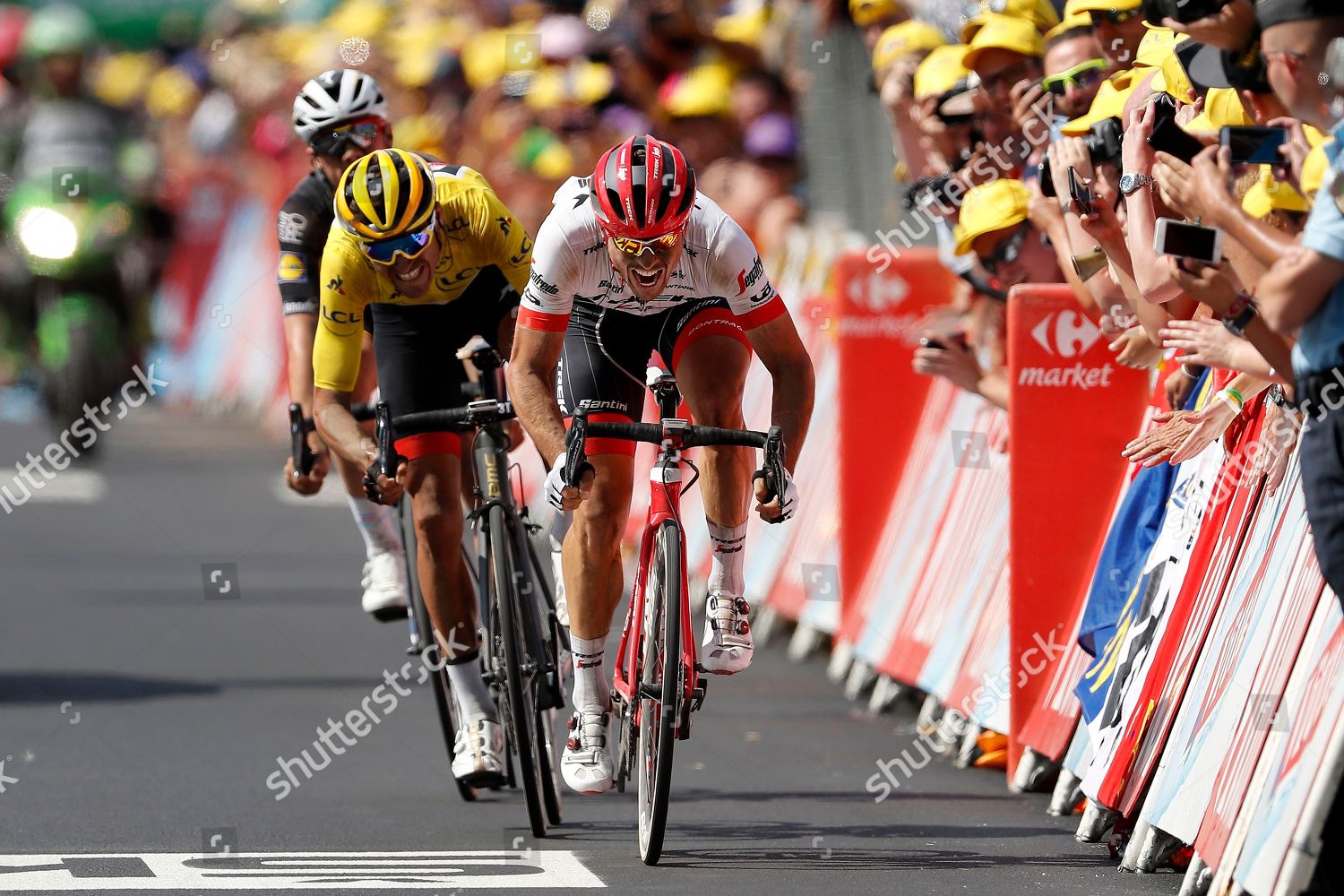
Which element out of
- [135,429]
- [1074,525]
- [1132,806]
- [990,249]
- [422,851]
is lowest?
[135,429]

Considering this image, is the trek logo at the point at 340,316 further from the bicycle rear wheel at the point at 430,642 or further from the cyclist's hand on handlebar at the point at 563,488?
the cyclist's hand on handlebar at the point at 563,488

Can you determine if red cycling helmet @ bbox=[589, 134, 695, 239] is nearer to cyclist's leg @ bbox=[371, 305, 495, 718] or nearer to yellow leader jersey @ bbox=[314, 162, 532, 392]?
yellow leader jersey @ bbox=[314, 162, 532, 392]

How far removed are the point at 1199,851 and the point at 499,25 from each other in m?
15.3

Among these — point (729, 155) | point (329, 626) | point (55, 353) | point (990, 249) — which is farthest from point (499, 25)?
point (990, 249)

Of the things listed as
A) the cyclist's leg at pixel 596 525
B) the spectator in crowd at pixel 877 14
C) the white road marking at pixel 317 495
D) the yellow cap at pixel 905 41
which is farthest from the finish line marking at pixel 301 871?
the white road marking at pixel 317 495

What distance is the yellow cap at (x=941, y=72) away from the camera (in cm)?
980

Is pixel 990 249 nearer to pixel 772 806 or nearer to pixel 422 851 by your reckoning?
pixel 772 806

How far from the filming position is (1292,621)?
234 inches

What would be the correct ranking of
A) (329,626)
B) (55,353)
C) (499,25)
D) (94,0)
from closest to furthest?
(329,626) < (55,353) < (499,25) < (94,0)

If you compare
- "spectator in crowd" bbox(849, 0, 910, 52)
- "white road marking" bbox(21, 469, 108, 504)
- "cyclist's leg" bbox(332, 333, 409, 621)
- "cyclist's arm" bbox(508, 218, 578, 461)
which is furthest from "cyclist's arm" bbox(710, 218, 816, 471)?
"white road marking" bbox(21, 469, 108, 504)

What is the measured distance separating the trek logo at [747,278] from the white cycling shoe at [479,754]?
5.85 feet

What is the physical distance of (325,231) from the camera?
359 inches

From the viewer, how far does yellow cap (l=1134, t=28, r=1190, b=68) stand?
7.30m

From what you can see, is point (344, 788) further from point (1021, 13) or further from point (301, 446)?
point (1021, 13)
